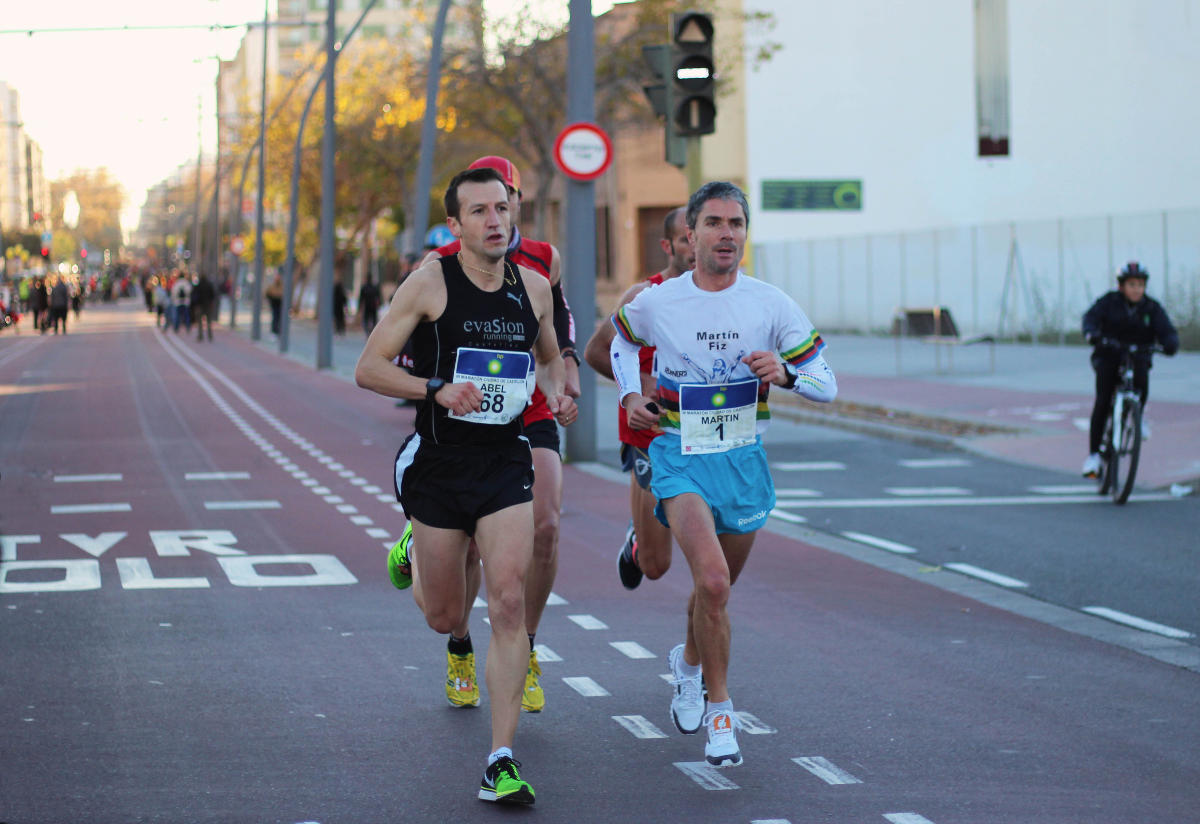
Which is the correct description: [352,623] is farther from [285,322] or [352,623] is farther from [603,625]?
[285,322]

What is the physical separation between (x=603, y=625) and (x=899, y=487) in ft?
22.8

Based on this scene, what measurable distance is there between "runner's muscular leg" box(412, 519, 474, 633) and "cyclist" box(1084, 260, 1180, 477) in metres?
8.78

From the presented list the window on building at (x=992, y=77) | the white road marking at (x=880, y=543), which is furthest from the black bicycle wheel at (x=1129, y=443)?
the window on building at (x=992, y=77)

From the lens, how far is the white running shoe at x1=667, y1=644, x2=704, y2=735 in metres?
6.35

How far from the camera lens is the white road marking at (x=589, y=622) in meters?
8.70

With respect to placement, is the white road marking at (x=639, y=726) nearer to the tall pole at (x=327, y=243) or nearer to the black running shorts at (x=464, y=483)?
the black running shorts at (x=464, y=483)

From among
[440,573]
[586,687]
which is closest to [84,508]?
[586,687]

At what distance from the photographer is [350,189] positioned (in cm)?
6719

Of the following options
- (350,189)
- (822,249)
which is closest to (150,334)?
(350,189)

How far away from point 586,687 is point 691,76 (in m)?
9.20

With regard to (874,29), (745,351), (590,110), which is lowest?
(745,351)

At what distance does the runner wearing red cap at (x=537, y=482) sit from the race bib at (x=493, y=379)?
0.62 m

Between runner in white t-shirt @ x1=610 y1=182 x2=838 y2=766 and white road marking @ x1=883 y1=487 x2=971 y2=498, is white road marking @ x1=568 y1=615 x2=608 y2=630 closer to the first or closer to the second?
runner in white t-shirt @ x1=610 y1=182 x2=838 y2=766

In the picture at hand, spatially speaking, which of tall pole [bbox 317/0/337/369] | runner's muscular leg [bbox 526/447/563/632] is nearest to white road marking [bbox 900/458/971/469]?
runner's muscular leg [bbox 526/447/563/632]
